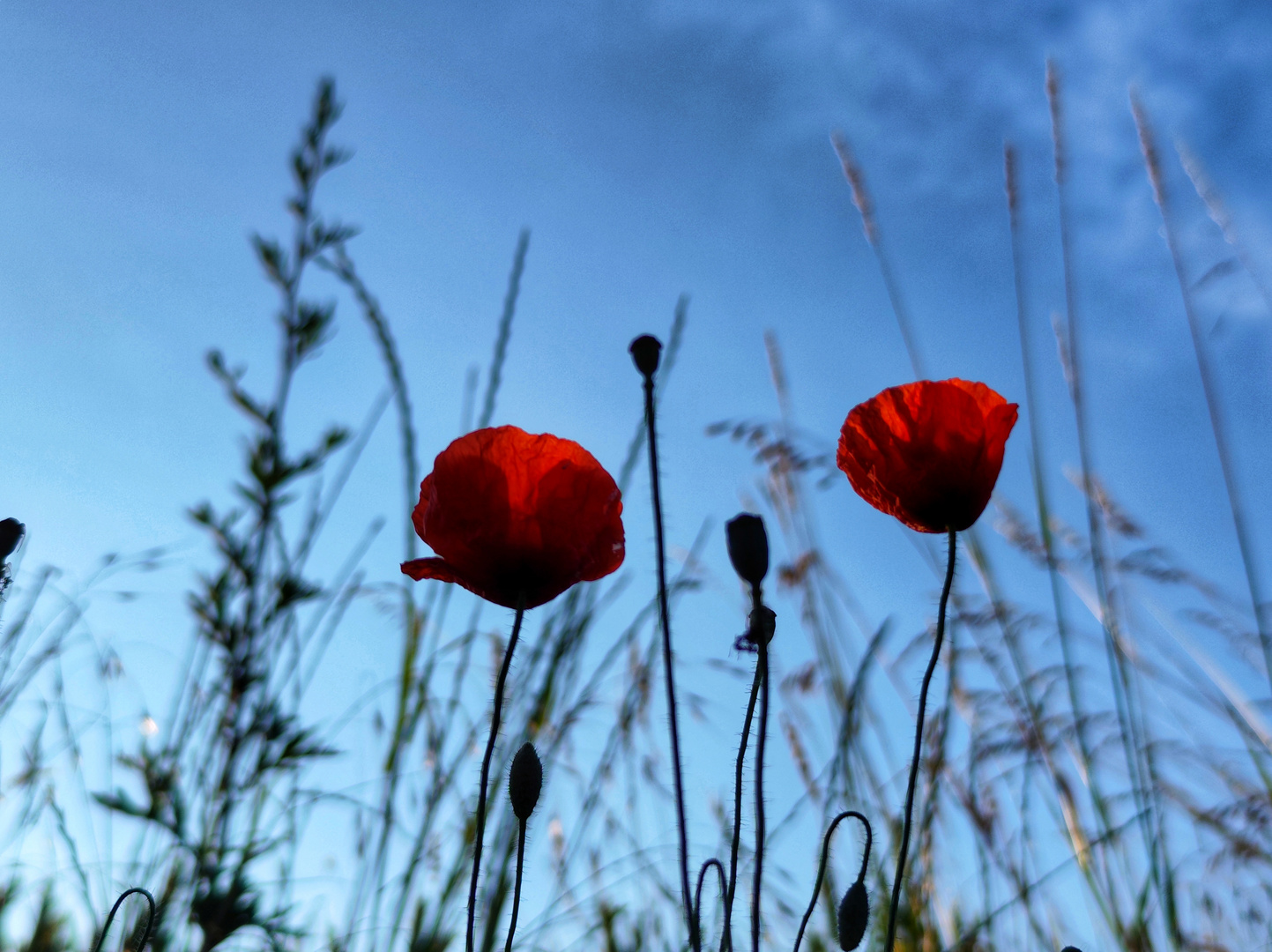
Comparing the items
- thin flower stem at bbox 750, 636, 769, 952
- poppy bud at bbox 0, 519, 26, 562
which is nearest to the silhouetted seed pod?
thin flower stem at bbox 750, 636, 769, 952

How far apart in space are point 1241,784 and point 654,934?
4.48 feet

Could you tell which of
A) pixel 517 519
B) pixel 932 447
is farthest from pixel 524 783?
pixel 932 447

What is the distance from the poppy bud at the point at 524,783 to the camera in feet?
2.60

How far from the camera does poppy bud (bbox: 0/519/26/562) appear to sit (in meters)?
0.71

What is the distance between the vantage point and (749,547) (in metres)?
0.76

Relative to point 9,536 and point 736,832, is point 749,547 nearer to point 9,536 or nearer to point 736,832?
point 736,832

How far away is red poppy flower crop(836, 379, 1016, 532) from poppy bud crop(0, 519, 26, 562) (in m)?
0.75

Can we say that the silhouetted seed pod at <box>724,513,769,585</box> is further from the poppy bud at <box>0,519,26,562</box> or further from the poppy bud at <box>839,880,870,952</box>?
the poppy bud at <box>0,519,26,562</box>

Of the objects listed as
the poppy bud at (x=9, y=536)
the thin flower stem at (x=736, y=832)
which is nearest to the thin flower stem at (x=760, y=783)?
the thin flower stem at (x=736, y=832)

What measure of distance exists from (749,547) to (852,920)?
348 mm

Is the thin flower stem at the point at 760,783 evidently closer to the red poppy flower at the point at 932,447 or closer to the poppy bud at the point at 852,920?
the poppy bud at the point at 852,920

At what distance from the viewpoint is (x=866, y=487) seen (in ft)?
3.31

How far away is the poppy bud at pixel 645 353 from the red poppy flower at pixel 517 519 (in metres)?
0.13

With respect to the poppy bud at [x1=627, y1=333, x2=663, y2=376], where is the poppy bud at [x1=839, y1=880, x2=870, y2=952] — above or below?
below
